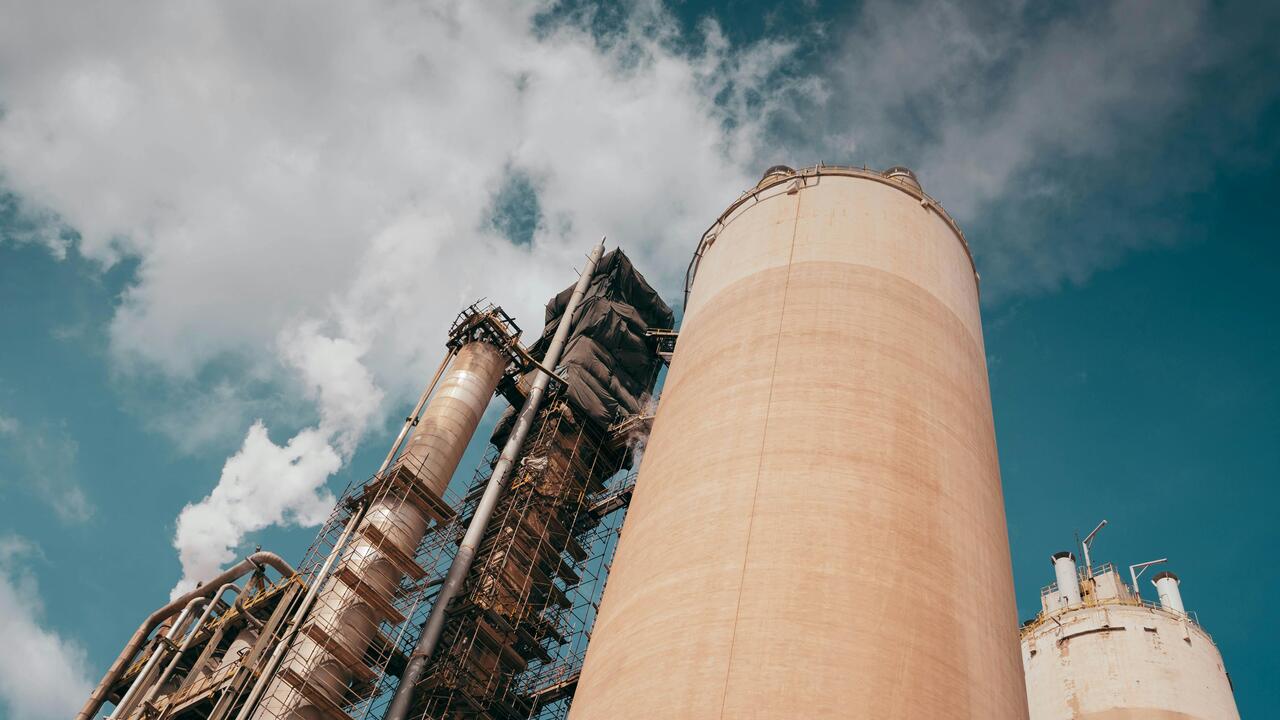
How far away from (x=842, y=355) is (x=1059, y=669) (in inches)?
821

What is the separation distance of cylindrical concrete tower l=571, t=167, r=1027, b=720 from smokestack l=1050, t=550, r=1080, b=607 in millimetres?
18522

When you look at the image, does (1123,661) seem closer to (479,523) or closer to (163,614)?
(479,523)

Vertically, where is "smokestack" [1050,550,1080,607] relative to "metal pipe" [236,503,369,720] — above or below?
above

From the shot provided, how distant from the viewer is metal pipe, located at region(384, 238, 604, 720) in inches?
1127

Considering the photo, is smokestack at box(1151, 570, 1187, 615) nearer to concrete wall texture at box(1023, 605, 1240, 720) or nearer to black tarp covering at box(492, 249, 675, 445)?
concrete wall texture at box(1023, 605, 1240, 720)

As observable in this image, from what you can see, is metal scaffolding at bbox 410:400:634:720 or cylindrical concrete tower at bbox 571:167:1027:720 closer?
cylindrical concrete tower at bbox 571:167:1027:720

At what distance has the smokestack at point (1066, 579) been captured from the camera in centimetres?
3856

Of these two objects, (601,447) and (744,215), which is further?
(601,447)

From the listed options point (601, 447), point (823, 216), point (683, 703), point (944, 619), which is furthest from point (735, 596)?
→ point (601, 447)

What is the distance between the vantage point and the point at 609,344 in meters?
40.4

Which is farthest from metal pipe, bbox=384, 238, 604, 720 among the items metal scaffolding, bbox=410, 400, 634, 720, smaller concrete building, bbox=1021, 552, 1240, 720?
smaller concrete building, bbox=1021, 552, 1240, 720

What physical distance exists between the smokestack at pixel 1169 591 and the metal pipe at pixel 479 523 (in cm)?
2278

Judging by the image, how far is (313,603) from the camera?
92.2 ft

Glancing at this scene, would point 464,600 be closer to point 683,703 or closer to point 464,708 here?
point 464,708
